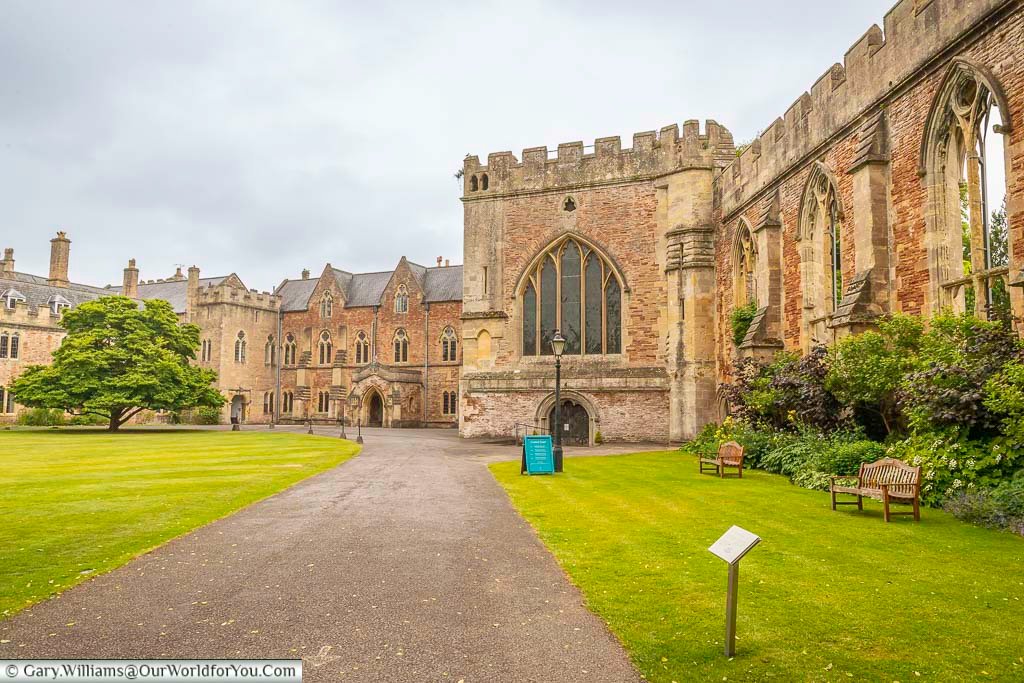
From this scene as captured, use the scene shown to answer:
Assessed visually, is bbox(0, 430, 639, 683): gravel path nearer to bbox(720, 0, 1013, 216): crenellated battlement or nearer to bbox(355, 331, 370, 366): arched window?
bbox(720, 0, 1013, 216): crenellated battlement

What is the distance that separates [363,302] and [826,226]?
141 ft

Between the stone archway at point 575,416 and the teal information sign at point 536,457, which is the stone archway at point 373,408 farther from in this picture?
the teal information sign at point 536,457

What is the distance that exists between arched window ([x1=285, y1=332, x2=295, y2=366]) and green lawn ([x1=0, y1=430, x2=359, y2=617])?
34939 millimetres

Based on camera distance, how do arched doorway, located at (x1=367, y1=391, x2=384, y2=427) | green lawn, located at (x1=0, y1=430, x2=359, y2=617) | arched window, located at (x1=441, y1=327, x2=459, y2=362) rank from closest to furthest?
green lawn, located at (x1=0, y1=430, x2=359, y2=617) → arched doorway, located at (x1=367, y1=391, x2=384, y2=427) → arched window, located at (x1=441, y1=327, x2=459, y2=362)

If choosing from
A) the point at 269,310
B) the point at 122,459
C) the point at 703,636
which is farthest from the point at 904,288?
the point at 269,310

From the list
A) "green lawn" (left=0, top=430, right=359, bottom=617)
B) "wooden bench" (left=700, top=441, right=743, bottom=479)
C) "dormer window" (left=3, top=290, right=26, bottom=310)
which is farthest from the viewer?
"dormer window" (left=3, top=290, right=26, bottom=310)

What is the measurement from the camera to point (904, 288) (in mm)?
15547

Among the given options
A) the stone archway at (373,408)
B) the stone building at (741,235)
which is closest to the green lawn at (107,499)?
the stone building at (741,235)

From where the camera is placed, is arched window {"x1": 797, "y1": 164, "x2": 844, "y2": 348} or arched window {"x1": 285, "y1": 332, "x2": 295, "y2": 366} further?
arched window {"x1": 285, "y1": 332, "x2": 295, "y2": 366}

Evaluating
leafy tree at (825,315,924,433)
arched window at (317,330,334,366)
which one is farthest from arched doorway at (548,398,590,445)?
arched window at (317,330,334,366)

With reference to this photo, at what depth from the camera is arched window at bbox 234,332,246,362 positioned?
190ft

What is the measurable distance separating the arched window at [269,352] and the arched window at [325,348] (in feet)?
16.0

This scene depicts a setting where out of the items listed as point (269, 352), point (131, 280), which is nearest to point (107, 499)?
point (269, 352)

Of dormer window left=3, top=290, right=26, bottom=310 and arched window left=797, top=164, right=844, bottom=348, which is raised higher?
dormer window left=3, top=290, right=26, bottom=310
